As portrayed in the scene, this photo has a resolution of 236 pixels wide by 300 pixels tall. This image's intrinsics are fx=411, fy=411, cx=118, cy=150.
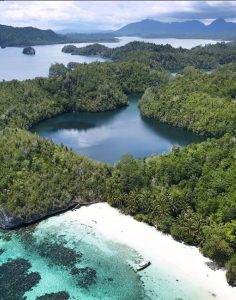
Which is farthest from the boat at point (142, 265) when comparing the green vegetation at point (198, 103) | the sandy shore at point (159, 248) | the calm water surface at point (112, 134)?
the green vegetation at point (198, 103)

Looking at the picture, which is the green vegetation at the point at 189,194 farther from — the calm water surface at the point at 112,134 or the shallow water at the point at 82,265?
the calm water surface at the point at 112,134

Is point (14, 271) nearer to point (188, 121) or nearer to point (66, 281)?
point (66, 281)

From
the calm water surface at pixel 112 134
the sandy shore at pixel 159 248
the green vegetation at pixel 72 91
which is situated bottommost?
the sandy shore at pixel 159 248

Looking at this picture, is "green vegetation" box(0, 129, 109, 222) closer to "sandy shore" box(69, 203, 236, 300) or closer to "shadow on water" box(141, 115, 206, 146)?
"sandy shore" box(69, 203, 236, 300)

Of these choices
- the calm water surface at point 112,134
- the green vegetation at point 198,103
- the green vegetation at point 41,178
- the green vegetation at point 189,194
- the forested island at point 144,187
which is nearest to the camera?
the green vegetation at point 189,194

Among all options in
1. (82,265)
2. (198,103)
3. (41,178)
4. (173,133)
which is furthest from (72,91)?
(82,265)

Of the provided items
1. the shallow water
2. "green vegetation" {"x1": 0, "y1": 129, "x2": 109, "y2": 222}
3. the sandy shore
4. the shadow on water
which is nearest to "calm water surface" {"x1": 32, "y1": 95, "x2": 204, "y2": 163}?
the shadow on water

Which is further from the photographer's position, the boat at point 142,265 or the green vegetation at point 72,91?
the green vegetation at point 72,91
